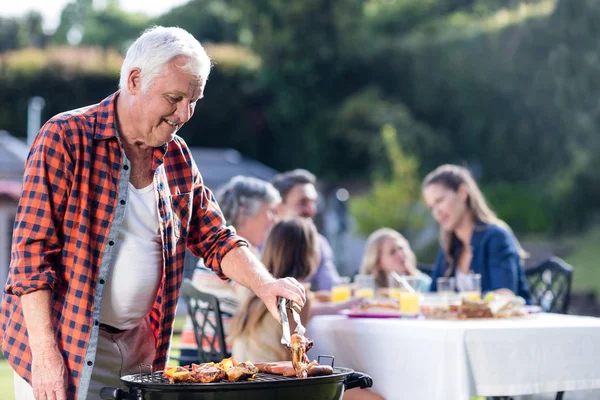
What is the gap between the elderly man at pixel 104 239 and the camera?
7.11 feet

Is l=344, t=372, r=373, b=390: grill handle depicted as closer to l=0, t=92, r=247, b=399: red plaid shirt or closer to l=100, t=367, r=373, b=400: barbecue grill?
l=100, t=367, r=373, b=400: barbecue grill

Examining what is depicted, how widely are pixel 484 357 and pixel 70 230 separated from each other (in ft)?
5.38

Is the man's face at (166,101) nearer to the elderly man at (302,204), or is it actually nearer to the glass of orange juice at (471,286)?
the glass of orange juice at (471,286)

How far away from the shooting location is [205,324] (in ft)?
13.7

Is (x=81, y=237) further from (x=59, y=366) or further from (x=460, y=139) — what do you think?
(x=460, y=139)

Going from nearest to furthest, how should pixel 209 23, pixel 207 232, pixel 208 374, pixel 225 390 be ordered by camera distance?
pixel 225 390, pixel 208 374, pixel 207 232, pixel 209 23

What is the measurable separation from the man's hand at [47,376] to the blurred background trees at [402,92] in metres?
14.5

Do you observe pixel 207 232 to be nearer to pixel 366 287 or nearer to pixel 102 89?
pixel 366 287

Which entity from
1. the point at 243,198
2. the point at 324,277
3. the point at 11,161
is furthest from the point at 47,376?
the point at 11,161

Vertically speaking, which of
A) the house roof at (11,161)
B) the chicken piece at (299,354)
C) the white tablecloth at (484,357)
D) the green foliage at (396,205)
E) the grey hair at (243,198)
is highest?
the house roof at (11,161)

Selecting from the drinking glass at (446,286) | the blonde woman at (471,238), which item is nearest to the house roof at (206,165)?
the blonde woman at (471,238)

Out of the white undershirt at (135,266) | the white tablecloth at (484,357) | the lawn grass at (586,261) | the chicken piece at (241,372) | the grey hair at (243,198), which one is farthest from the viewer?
the lawn grass at (586,261)

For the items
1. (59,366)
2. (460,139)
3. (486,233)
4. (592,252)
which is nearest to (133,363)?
(59,366)

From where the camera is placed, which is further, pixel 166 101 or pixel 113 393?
pixel 166 101
